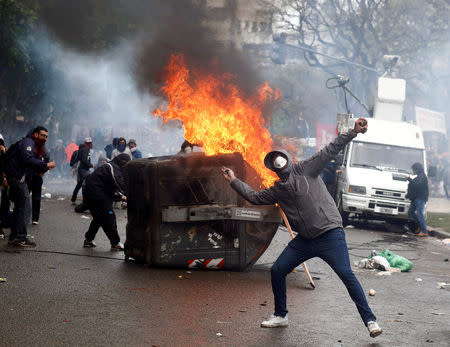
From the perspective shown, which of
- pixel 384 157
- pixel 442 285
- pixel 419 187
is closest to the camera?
pixel 442 285

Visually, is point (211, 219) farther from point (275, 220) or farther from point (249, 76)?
point (249, 76)

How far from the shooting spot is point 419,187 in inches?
585

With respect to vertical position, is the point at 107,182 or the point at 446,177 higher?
the point at 107,182

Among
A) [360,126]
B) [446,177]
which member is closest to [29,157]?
[360,126]

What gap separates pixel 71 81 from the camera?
2669 centimetres

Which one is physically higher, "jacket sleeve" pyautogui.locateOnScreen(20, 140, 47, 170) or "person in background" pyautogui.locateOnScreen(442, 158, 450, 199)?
"jacket sleeve" pyautogui.locateOnScreen(20, 140, 47, 170)

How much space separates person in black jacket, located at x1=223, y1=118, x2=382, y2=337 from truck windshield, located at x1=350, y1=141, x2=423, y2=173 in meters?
10.8

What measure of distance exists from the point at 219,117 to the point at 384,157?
8875mm

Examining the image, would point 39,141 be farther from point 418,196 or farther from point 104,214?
point 418,196

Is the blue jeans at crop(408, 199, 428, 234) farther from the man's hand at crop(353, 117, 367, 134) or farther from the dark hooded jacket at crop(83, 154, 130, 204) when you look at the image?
the man's hand at crop(353, 117, 367, 134)

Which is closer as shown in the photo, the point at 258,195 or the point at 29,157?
the point at 258,195

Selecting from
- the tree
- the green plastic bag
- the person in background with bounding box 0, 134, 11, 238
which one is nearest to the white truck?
the green plastic bag

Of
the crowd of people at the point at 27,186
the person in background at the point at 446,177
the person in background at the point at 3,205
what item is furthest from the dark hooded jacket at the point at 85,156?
the person in background at the point at 446,177

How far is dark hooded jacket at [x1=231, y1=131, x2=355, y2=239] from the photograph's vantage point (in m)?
5.66
